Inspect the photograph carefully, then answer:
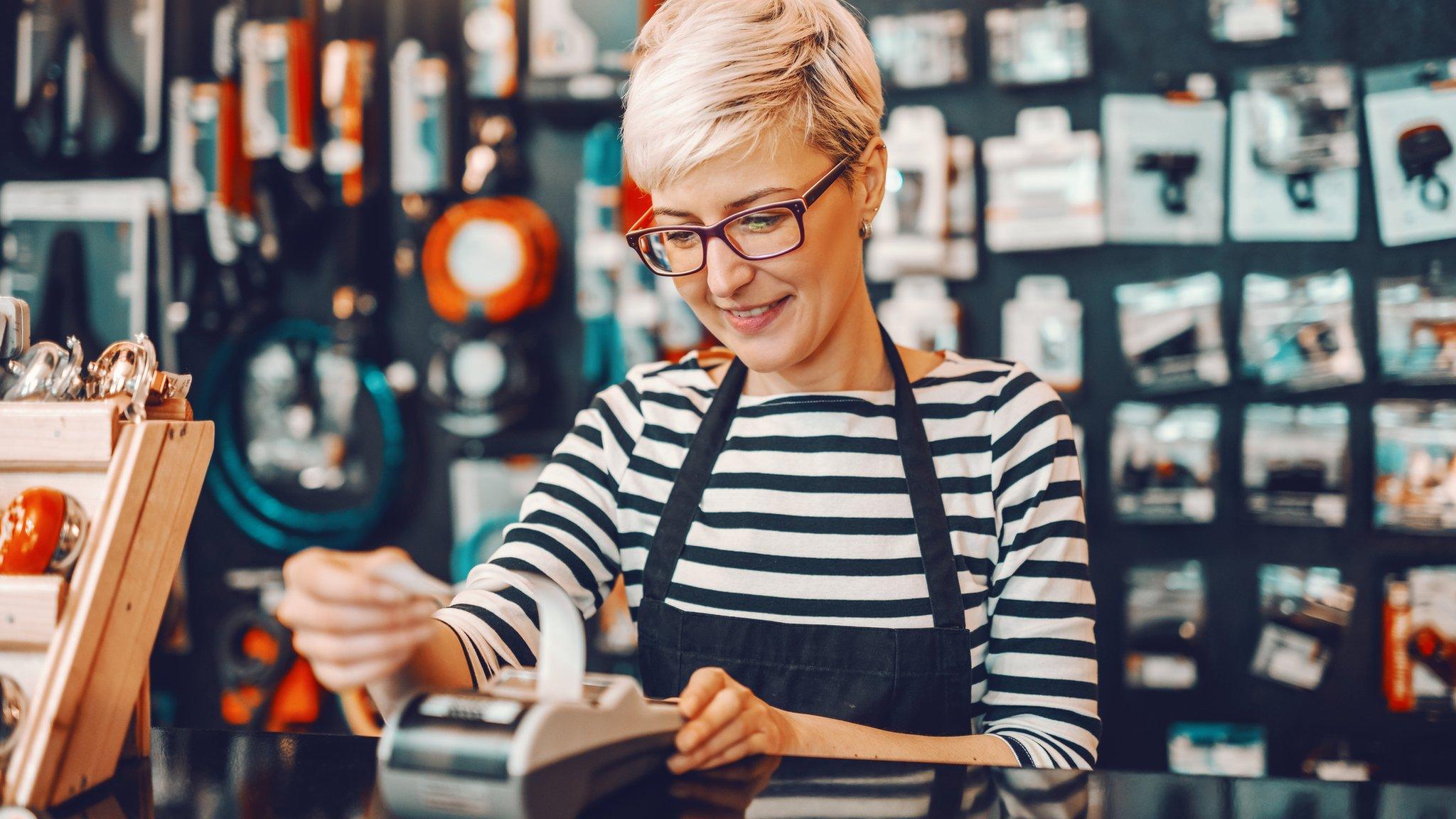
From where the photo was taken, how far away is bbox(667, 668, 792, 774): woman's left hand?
0.86 m

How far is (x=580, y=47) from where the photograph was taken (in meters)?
2.70

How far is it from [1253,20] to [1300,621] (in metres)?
1.44

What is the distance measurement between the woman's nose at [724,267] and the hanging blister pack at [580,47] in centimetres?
163

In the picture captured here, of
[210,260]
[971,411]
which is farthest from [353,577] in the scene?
[210,260]

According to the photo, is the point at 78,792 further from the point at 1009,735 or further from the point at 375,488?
the point at 375,488

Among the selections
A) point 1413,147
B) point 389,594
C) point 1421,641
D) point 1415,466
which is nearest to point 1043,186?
point 1413,147

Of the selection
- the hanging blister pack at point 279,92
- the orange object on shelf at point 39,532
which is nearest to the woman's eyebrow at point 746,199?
the orange object on shelf at point 39,532

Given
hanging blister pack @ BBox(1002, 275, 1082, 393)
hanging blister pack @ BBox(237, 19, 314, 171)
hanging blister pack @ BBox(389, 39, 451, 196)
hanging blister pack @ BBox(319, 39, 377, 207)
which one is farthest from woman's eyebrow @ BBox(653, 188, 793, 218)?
hanging blister pack @ BBox(237, 19, 314, 171)

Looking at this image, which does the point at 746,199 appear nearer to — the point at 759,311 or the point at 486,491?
the point at 759,311

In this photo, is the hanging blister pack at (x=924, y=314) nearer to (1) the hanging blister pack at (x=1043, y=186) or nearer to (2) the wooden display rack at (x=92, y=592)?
(1) the hanging blister pack at (x=1043, y=186)

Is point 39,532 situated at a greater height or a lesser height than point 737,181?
lesser

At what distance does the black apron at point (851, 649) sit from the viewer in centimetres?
128

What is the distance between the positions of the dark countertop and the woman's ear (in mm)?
710

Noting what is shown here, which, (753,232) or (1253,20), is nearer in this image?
(753,232)
